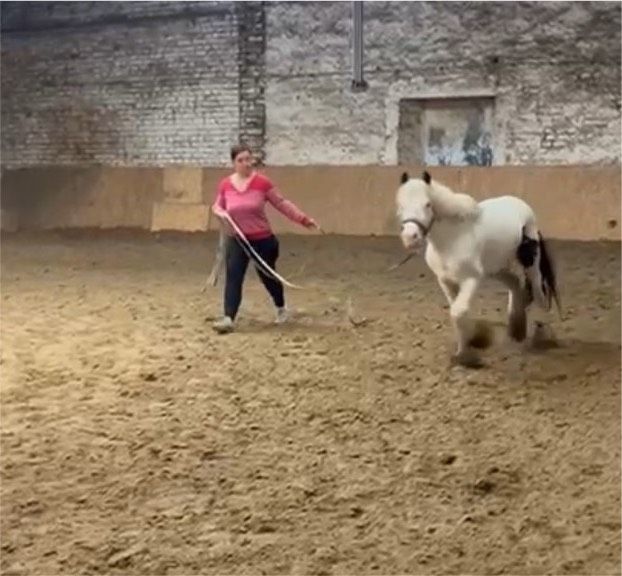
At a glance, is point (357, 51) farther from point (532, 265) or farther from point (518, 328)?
point (518, 328)

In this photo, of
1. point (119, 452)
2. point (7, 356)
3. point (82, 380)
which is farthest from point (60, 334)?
point (119, 452)

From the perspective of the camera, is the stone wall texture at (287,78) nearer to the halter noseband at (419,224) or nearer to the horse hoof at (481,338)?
the horse hoof at (481,338)

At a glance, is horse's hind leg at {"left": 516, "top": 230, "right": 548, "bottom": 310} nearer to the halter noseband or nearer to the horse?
the horse

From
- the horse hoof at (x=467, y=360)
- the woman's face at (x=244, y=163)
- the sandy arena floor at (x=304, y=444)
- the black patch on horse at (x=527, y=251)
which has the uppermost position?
the woman's face at (x=244, y=163)

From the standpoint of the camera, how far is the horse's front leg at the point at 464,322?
250 inches

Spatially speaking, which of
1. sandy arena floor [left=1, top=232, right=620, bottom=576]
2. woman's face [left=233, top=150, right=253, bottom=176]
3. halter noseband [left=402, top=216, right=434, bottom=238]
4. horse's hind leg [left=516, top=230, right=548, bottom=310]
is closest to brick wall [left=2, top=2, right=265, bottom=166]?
sandy arena floor [left=1, top=232, right=620, bottom=576]

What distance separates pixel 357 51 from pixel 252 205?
7458 mm

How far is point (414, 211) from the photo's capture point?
6.24 metres

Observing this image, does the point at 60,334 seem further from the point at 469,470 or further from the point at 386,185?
the point at 386,185

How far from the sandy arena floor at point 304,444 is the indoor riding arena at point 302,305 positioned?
2cm

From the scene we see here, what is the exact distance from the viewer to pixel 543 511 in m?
4.11

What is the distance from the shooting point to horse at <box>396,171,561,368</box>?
249 inches

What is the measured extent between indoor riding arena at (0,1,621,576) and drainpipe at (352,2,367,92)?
31 millimetres

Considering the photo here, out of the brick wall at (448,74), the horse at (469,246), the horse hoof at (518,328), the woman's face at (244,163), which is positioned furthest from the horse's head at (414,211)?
the brick wall at (448,74)
